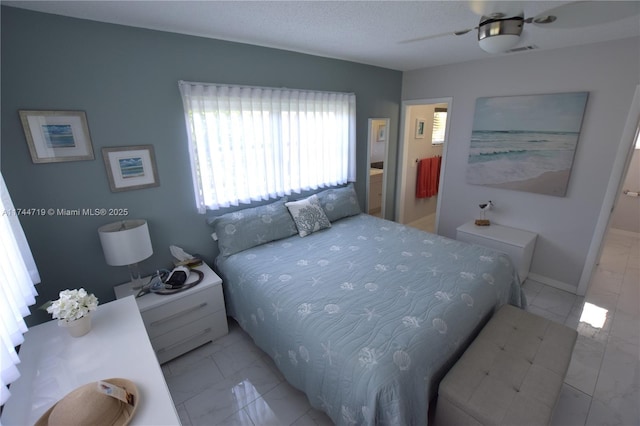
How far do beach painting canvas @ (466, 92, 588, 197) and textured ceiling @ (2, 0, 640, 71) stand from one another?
54cm

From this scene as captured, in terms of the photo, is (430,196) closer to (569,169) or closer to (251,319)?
(569,169)

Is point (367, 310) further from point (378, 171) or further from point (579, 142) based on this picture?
point (378, 171)

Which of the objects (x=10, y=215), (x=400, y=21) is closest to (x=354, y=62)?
(x=400, y=21)

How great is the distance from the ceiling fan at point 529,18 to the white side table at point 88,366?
2237 mm

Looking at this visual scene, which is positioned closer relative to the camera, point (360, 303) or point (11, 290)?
point (11, 290)

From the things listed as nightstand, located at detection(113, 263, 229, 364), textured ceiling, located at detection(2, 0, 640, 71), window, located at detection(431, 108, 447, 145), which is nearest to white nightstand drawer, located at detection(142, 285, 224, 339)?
nightstand, located at detection(113, 263, 229, 364)

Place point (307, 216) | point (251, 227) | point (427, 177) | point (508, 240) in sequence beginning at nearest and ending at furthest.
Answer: point (251, 227)
point (307, 216)
point (508, 240)
point (427, 177)

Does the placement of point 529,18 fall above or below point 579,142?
above

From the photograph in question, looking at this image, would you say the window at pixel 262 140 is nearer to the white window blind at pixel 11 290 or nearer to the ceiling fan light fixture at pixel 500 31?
the white window blind at pixel 11 290

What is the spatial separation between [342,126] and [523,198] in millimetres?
2163

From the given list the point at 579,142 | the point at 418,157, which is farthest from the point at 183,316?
the point at 418,157

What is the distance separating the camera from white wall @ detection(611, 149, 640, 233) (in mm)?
4145

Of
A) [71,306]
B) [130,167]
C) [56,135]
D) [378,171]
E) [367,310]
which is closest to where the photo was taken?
[71,306]

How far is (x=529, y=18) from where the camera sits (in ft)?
4.51
